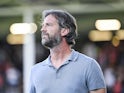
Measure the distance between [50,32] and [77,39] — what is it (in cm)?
952

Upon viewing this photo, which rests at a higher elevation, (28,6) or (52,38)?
A: (52,38)

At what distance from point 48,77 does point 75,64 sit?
26cm

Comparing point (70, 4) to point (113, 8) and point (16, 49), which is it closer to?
point (113, 8)

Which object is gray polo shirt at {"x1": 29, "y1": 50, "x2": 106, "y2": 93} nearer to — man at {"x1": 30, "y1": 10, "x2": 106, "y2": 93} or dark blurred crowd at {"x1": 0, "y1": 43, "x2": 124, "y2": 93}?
man at {"x1": 30, "y1": 10, "x2": 106, "y2": 93}

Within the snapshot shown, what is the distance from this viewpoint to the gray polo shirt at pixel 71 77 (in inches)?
213

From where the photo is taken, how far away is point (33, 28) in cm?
1538

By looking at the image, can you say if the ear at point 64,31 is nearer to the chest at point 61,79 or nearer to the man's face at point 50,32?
the man's face at point 50,32

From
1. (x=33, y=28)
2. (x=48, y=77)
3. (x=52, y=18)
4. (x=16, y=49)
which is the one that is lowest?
(x=16, y=49)

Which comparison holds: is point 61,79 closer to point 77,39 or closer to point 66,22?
point 66,22

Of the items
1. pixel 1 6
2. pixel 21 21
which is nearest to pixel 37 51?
pixel 21 21

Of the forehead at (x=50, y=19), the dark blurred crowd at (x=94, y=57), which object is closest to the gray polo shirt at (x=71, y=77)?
the forehead at (x=50, y=19)

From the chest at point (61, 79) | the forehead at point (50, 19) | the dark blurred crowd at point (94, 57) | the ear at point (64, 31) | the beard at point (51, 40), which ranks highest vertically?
the forehead at point (50, 19)

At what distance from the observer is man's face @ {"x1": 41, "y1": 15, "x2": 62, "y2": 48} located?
5527mm

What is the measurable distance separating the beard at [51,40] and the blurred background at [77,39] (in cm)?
718
